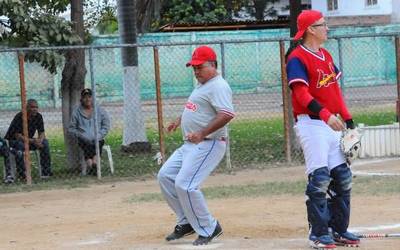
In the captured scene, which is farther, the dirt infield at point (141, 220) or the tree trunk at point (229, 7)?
the tree trunk at point (229, 7)

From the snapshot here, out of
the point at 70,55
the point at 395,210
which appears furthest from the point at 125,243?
the point at 70,55

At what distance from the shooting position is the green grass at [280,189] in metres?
11.5

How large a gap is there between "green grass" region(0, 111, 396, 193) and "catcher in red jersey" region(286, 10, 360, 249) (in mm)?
6847

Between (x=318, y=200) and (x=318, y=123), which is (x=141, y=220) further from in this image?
(x=318, y=123)

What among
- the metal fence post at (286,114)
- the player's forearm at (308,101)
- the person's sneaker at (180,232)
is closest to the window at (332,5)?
the metal fence post at (286,114)

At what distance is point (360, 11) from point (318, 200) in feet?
116

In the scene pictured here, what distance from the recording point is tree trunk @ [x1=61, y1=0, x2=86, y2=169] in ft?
49.5

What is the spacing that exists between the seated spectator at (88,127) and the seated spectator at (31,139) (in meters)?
0.51

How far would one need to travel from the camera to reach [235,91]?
87.8 ft

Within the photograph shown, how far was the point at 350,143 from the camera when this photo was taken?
760 centimetres

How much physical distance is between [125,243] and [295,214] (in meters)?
2.22

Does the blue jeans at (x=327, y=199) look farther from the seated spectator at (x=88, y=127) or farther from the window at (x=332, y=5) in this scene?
the window at (x=332, y=5)

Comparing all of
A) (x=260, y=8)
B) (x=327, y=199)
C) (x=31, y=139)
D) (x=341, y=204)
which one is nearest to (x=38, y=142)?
(x=31, y=139)

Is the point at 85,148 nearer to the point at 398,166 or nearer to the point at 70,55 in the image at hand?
the point at 70,55
